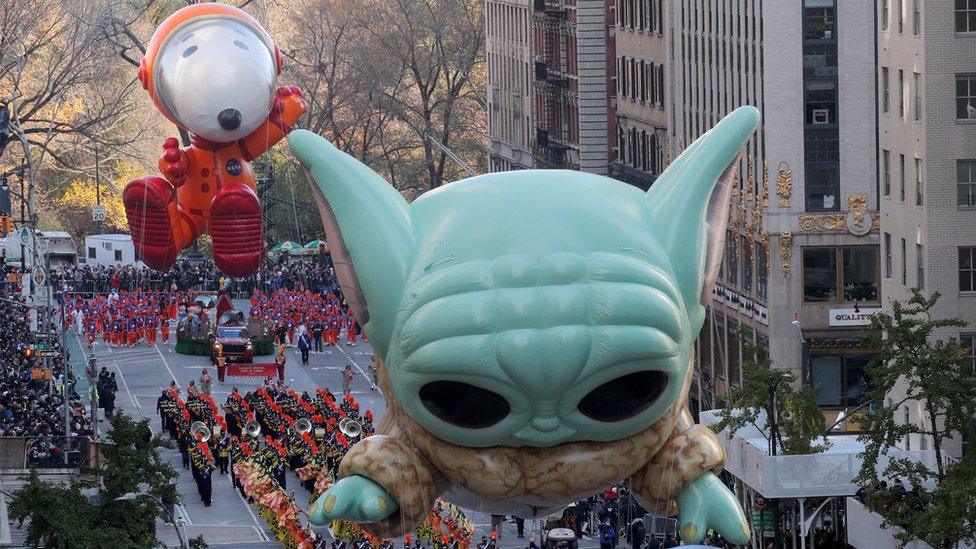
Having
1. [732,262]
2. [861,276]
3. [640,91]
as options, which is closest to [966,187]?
[861,276]

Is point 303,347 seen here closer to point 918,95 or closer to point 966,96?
point 918,95

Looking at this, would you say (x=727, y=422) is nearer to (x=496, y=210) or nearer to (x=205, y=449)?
(x=205, y=449)

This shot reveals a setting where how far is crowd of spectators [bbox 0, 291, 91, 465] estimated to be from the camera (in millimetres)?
59781

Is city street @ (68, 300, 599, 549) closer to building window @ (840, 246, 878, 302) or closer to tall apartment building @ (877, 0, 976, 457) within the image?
tall apartment building @ (877, 0, 976, 457)

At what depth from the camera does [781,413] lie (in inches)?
1849

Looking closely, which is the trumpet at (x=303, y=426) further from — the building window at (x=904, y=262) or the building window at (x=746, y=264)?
the building window at (x=746, y=264)

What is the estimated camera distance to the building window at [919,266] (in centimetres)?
5297

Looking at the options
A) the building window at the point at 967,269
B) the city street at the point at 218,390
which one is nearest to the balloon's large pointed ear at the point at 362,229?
the city street at the point at 218,390

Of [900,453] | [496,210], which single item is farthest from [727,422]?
[496,210]

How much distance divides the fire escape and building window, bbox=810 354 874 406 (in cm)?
3899

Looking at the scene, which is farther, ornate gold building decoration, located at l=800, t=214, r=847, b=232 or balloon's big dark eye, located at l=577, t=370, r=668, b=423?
ornate gold building decoration, located at l=800, t=214, r=847, b=232

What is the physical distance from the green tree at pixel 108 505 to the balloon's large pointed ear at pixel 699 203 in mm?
21399

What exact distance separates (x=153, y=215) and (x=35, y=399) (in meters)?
14.0

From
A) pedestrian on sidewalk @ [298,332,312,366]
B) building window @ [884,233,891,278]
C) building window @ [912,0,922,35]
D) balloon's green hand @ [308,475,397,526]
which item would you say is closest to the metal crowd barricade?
building window @ [884,233,891,278]
